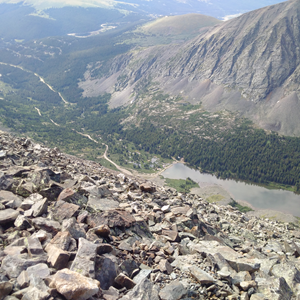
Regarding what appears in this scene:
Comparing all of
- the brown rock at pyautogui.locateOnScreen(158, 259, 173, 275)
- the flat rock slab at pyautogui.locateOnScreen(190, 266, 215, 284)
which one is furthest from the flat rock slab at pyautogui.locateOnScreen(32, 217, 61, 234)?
the flat rock slab at pyautogui.locateOnScreen(190, 266, 215, 284)

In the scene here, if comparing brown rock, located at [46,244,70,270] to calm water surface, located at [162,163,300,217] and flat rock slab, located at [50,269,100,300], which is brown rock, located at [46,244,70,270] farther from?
calm water surface, located at [162,163,300,217]

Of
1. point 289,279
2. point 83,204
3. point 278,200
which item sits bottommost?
point 278,200

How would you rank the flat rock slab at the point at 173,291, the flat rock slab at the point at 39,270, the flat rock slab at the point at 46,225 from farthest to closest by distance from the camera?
1. the flat rock slab at the point at 46,225
2. the flat rock slab at the point at 173,291
3. the flat rock slab at the point at 39,270

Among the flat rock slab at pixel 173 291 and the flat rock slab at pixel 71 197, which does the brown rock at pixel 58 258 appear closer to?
the flat rock slab at pixel 173 291

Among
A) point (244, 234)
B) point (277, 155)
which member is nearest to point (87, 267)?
point (244, 234)

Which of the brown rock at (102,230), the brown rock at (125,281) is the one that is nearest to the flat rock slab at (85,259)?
the brown rock at (125,281)

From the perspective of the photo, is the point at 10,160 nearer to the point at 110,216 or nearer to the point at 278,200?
the point at 110,216
